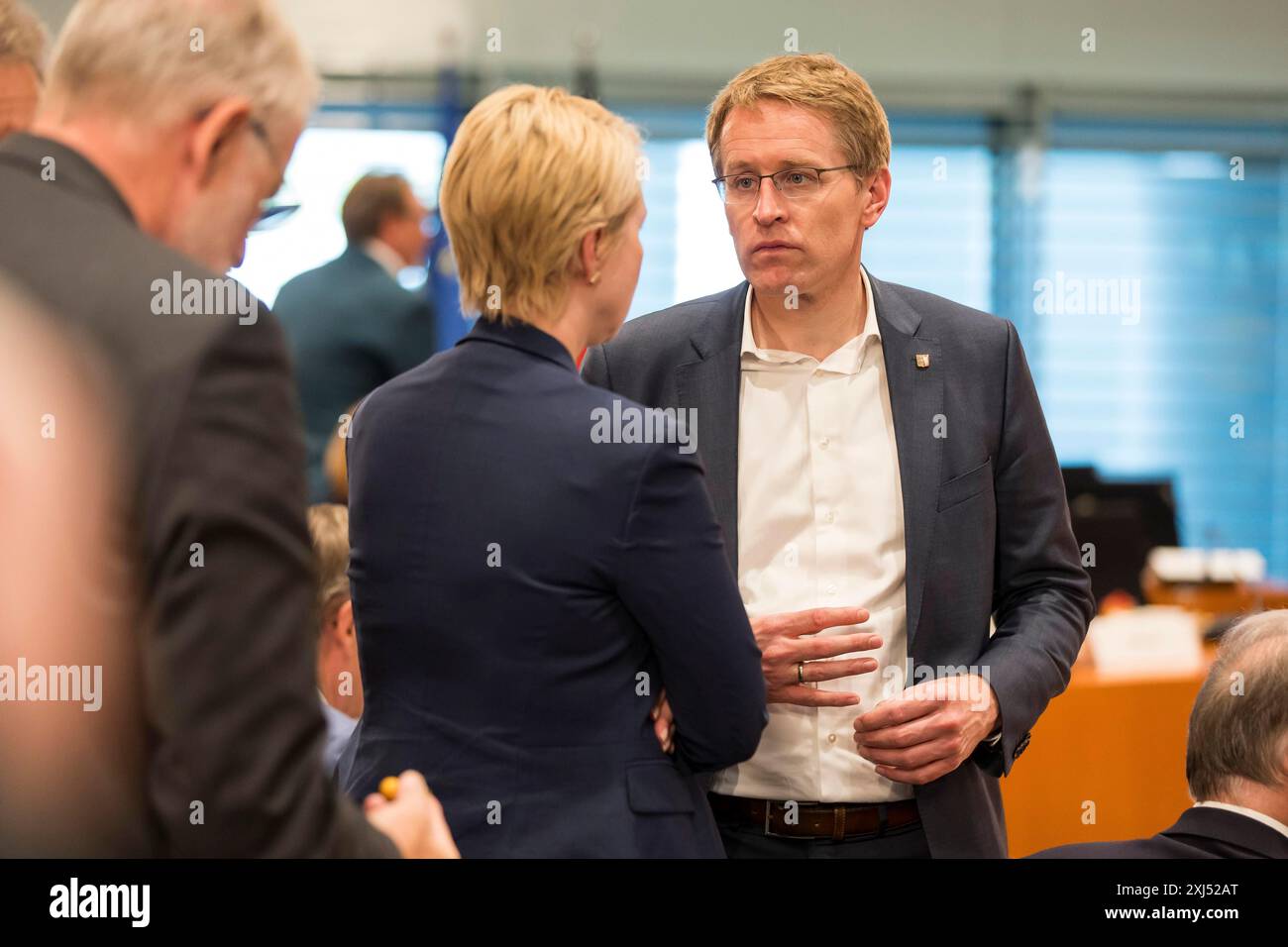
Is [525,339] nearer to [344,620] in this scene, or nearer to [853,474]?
[853,474]

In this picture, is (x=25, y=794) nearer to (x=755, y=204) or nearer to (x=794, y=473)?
(x=794, y=473)

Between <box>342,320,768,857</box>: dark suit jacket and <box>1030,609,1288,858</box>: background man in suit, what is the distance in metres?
0.65

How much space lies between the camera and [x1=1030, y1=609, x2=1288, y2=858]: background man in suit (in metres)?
1.64

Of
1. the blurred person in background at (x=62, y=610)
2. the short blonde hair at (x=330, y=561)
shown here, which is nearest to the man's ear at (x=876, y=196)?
the short blonde hair at (x=330, y=561)

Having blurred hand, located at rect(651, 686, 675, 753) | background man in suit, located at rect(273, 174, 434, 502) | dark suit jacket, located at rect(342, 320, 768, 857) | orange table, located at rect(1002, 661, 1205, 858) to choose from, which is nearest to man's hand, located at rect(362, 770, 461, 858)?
dark suit jacket, located at rect(342, 320, 768, 857)

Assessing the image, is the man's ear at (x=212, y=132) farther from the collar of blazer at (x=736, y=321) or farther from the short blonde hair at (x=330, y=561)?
the short blonde hair at (x=330, y=561)

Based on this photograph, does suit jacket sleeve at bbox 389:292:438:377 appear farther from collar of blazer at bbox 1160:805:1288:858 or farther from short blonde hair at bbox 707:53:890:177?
collar of blazer at bbox 1160:805:1288:858

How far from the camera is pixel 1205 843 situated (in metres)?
1.66

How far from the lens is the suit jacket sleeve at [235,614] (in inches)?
31.7

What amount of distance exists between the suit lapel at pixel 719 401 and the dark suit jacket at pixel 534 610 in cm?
41

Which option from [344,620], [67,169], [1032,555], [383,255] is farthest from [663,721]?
[383,255]
